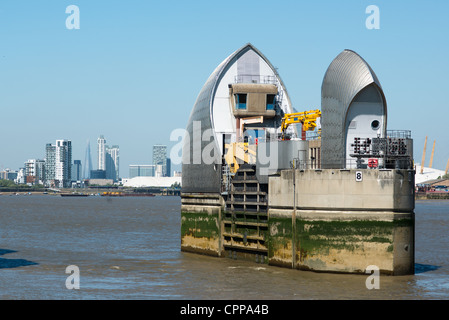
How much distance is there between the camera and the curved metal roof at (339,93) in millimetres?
40812

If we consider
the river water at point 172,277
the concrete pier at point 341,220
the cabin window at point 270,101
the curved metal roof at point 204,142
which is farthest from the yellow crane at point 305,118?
the river water at point 172,277

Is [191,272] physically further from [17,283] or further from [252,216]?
[17,283]

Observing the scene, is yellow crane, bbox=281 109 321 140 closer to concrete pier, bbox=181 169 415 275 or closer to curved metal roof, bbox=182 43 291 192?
curved metal roof, bbox=182 43 291 192

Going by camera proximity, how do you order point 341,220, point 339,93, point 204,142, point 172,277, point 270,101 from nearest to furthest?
point 341,220, point 339,93, point 172,277, point 204,142, point 270,101

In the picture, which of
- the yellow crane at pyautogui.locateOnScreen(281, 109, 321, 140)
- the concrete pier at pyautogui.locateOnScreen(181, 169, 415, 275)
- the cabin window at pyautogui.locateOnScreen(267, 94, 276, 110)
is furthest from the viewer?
the cabin window at pyautogui.locateOnScreen(267, 94, 276, 110)

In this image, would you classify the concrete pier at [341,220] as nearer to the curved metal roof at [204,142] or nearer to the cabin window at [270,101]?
the curved metal roof at [204,142]

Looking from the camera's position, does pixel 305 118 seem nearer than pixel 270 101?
Yes

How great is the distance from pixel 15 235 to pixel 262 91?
33.2 metres

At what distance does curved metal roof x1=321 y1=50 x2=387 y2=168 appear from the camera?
40812mm

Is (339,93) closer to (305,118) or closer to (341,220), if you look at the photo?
(341,220)

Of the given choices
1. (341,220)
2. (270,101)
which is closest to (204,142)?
(270,101)

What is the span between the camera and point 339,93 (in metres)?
41.2

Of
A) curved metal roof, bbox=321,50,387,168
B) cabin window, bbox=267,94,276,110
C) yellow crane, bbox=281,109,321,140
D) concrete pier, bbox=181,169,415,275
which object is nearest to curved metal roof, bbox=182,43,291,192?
cabin window, bbox=267,94,276,110
